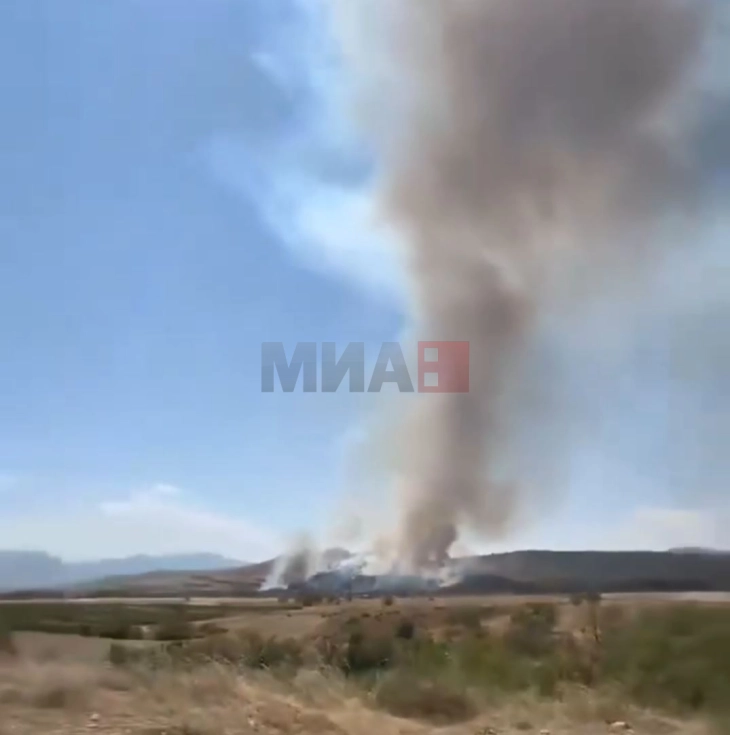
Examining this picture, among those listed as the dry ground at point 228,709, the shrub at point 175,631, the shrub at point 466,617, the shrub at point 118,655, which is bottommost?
the dry ground at point 228,709

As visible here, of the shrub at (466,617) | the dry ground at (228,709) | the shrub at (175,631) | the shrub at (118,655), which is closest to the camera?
the dry ground at (228,709)

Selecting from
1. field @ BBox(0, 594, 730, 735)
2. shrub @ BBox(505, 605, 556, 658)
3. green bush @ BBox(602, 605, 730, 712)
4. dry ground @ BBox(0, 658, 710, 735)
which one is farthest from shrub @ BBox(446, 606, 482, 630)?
dry ground @ BBox(0, 658, 710, 735)

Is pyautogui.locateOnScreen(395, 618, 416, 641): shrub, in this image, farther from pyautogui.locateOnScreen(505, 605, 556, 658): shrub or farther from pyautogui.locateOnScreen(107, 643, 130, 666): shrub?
pyautogui.locateOnScreen(107, 643, 130, 666): shrub

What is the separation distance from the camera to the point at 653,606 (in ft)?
40.8

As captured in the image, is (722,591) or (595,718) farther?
(722,591)

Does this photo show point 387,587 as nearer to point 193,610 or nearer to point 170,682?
point 193,610

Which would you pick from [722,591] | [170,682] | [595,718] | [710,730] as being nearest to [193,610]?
[170,682]

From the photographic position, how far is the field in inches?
277

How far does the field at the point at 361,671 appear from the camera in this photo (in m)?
7.03

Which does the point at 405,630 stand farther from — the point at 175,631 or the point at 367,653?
the point at 175,631

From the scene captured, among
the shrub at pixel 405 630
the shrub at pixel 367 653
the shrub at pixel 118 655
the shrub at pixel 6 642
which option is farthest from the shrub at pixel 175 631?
the shrub at pixel 405 630

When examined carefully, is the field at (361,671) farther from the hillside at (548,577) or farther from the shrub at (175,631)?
the hillside at (548,577)

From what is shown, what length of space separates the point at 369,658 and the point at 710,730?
401 centimetres

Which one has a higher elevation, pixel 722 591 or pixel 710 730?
pixel 722 591
